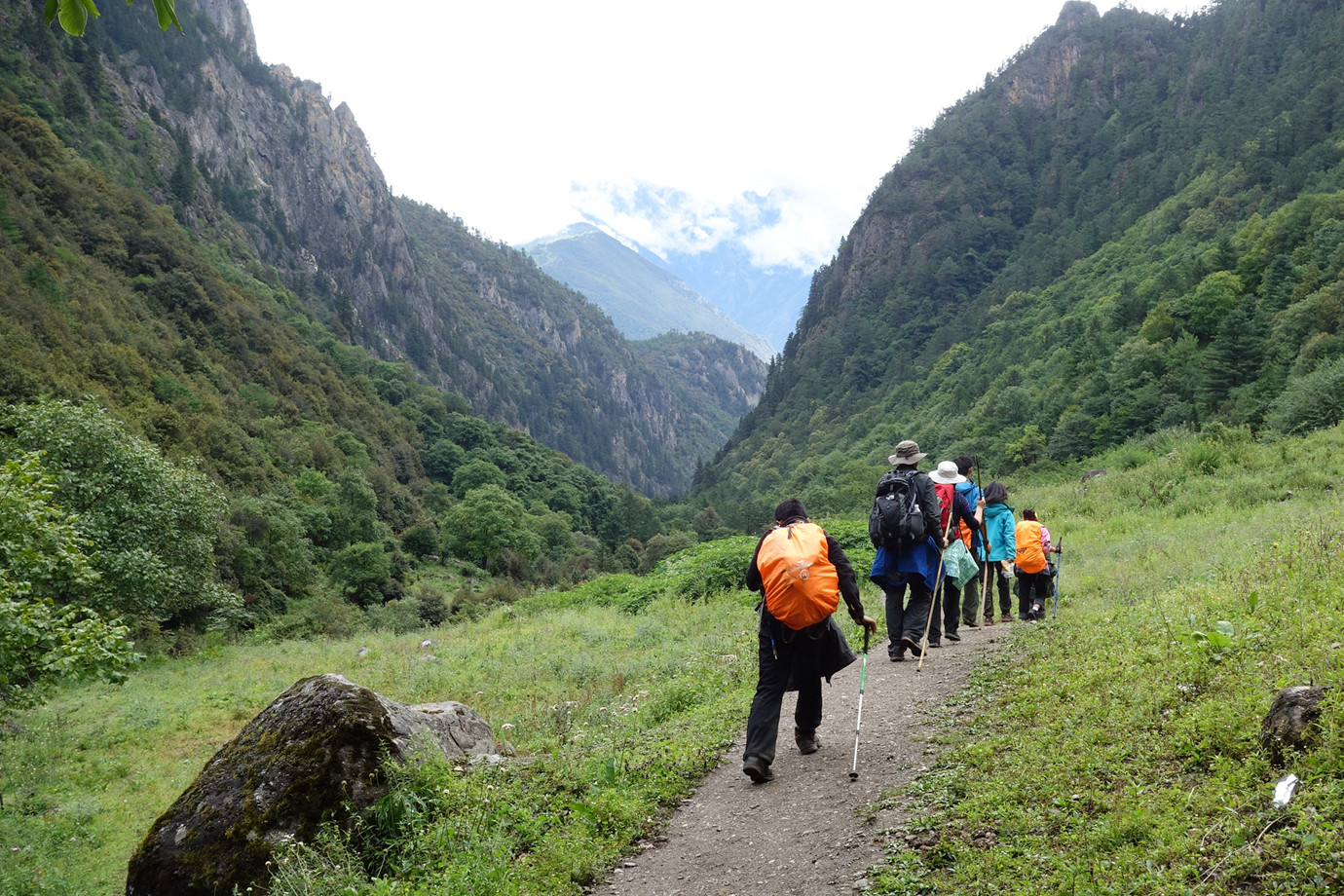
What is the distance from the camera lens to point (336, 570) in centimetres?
4675

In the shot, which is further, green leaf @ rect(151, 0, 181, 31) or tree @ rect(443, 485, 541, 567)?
tree @ rect(443, 485, 541, 567)

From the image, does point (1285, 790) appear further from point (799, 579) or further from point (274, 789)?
point (274, 789)

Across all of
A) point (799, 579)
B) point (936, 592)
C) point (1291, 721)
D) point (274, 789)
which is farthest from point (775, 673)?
point (274, 789)

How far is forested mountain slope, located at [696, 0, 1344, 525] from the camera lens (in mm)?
40938

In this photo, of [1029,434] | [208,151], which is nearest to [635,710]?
[1029,434]

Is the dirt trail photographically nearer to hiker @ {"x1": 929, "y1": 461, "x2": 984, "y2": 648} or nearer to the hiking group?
the hiking group

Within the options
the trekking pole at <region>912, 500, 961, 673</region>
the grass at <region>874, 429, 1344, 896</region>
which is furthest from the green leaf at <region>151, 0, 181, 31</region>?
the trekking pole at <region>912, 500, 961, 673</region>

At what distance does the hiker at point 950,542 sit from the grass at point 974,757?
102 centimetres

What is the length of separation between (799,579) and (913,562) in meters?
2.73

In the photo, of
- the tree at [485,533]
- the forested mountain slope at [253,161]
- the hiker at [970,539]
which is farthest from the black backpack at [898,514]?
the forested mountain slope at [253,161]

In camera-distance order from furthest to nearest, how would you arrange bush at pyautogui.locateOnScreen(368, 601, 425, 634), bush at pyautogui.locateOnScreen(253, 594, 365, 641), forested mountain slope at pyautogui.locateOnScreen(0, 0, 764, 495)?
forested mountain slope at pyautogui.locateOnScreen(0, 0, 764, 495)
bush at pyautogui.locateOnScreen(368, 601, 425, 634)
bush at pyautogui.locateOnScreen(253, 594, 365, 641)

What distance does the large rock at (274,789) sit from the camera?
239 inches

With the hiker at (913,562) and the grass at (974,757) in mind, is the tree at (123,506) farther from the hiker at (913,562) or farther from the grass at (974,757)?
the hiker at (913,562)

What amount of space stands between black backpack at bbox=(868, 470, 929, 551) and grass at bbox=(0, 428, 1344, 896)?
63.3 inches
